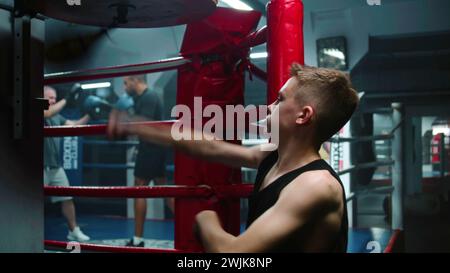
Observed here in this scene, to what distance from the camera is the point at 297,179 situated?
104 centimetres

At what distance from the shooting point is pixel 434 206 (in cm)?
732

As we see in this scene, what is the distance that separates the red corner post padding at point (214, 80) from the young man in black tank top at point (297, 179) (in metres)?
0.36

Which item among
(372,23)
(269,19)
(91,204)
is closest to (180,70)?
(269,19)

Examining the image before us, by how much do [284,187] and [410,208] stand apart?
7037 mm

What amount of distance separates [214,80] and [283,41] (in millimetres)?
395

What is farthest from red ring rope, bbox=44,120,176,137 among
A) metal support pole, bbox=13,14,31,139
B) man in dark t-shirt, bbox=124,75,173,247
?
man in dark t-shirt, bbox=124,75,173,247

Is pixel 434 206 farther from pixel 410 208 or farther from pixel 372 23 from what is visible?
pixel 372 23

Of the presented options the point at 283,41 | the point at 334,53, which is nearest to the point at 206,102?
the point at 283,41

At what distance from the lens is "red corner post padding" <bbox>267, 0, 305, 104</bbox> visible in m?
1.36

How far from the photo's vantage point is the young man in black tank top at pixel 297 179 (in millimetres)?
978

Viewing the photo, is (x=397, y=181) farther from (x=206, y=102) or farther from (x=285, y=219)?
(x=285, y=219)

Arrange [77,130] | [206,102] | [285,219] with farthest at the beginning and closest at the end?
[77,130] → [206,102] → [285,219]

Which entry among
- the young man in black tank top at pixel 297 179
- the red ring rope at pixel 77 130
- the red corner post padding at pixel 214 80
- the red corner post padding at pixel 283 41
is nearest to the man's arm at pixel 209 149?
the young man in black tank top at pixel 297 179

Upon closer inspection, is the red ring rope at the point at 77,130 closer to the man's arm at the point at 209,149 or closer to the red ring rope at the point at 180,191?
the red ring rope at the point at 180,191
